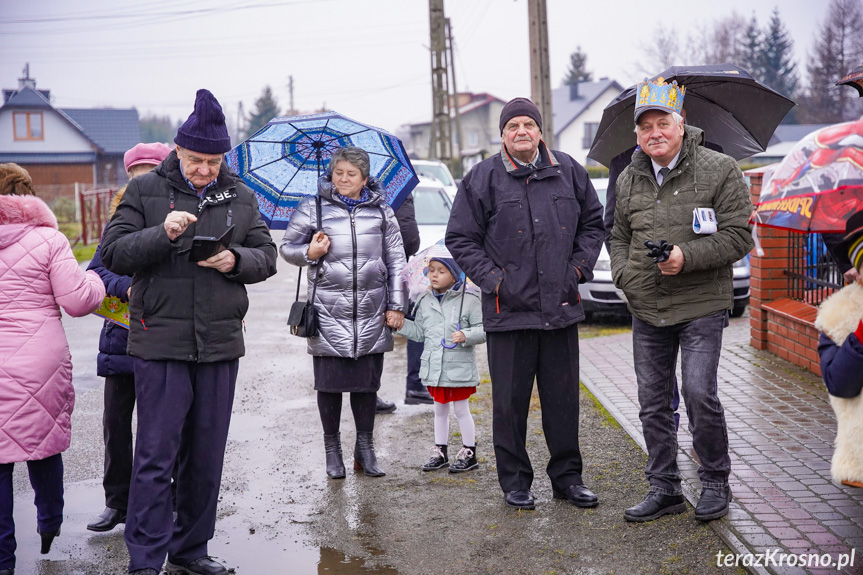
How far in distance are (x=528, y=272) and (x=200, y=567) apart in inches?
88.8

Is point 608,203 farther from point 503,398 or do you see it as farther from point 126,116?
point 126,116

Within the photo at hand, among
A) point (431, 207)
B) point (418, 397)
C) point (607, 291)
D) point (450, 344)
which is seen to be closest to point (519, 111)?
point (450, 344)

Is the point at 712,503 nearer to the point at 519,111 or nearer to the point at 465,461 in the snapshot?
the point at 465,461

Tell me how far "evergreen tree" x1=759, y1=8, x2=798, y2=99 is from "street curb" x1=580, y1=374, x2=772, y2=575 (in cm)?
7979

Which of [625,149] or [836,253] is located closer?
[836,253]

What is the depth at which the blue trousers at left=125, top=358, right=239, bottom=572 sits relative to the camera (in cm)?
405

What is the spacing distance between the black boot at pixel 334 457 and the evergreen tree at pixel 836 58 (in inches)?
2391

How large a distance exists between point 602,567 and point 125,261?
2.60 meters

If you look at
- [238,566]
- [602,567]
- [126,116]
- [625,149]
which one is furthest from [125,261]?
[126,116]

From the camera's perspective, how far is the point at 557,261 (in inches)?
196

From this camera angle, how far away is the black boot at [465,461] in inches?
230

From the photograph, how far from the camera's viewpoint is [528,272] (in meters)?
4.96

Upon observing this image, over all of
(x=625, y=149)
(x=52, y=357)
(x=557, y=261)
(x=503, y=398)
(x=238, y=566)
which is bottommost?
(x=238, y=566)

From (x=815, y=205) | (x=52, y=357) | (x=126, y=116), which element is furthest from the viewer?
(x=126, y=116)
